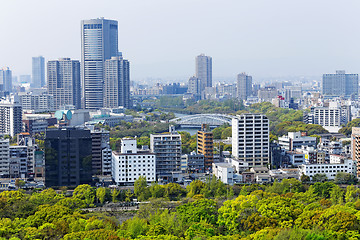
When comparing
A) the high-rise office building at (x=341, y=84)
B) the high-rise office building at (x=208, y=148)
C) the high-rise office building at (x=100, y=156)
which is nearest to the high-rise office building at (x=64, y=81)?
the high-rise office building at (x=341, y=84)

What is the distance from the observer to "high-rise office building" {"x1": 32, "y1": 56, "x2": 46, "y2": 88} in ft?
235

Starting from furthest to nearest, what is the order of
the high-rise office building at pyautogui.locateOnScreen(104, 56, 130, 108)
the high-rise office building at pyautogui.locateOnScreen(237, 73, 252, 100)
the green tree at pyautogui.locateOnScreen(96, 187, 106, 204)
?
1. the high-rise office building at pyautogui.locateOnScreen(237, 73, 252, 100)
2. the high-rise office building at pyautogui.locateOnScreen(104, 56, 130, 108)
3. the green tree at pyautogui.locateOnScreen(96, 187, 106, 204)

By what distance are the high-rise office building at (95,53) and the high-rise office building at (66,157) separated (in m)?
26.2

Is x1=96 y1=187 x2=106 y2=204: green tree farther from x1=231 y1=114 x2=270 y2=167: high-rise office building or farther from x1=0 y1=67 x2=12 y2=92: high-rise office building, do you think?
x1=0 y1=67 x2=12 y2=92: high-rise office building

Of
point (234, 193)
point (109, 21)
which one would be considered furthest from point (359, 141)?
point (109, 21)

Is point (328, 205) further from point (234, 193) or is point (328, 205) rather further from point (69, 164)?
point (69, 164)

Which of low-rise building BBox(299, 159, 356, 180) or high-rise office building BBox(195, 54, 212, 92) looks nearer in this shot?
low-rise building BBox(299, 159, 356, 180)

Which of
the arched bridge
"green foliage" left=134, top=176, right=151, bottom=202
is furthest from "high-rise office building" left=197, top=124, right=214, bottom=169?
the arched bridge

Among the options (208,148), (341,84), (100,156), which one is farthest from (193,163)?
(341,84)

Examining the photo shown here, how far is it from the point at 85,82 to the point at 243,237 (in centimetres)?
3305

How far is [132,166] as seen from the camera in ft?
54.5

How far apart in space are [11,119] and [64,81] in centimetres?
1584

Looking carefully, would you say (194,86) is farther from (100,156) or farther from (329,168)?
(329,168)

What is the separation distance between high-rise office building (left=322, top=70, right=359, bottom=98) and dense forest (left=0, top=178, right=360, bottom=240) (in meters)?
43.2
